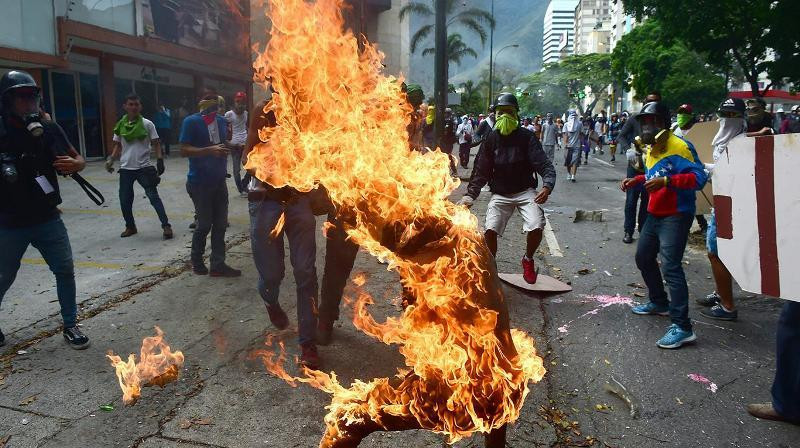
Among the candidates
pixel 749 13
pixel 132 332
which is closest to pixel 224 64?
pixel 749 13

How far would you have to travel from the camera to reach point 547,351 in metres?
4.44

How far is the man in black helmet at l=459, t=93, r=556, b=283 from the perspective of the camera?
564cm

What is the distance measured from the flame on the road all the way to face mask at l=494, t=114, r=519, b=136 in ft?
11.8

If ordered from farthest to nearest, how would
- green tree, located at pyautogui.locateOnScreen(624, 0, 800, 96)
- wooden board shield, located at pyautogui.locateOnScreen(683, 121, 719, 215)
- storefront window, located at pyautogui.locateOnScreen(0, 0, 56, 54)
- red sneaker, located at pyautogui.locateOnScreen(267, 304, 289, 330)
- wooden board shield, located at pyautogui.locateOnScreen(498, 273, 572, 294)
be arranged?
1. green tree, located at pyautogui.locateOnScreen(624, 0, 800, 96)
2. storefront window, located at pyautogui.locateOnScreen(0, 0, 56, 54)
3. wooden board shield, located at pyautogui.locateOnScreen(683, 121, 719, 215)
4. wooden board shield, located at pyautogui.locateOnScreen(498, 273, 572, 294)
5. red sneaker, located at pyautogui.locateOnScreen(267, 304, 289, 330)

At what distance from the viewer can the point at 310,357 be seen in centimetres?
401

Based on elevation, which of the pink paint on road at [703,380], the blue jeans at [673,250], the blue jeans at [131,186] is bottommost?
the pink paint on road at [703,380]

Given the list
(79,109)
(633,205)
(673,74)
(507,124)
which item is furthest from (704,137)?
(673,74)

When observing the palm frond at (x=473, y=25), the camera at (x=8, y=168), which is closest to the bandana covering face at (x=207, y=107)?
the camera at (x=8, y=168)

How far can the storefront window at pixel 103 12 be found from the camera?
14.8m

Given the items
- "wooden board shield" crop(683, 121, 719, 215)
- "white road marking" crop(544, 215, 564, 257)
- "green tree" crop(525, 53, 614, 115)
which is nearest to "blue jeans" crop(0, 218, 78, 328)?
"white road marking" crop(544, 215, 564, 257)

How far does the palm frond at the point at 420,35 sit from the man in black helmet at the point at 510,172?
121ft

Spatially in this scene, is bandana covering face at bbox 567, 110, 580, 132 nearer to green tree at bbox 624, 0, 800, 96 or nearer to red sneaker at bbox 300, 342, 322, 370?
green tree at bbox 624, 0, 800, 96

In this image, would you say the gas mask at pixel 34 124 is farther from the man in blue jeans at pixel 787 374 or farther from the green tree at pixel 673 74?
the green tree at pixel 673 74

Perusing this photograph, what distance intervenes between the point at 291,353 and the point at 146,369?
1017mm
